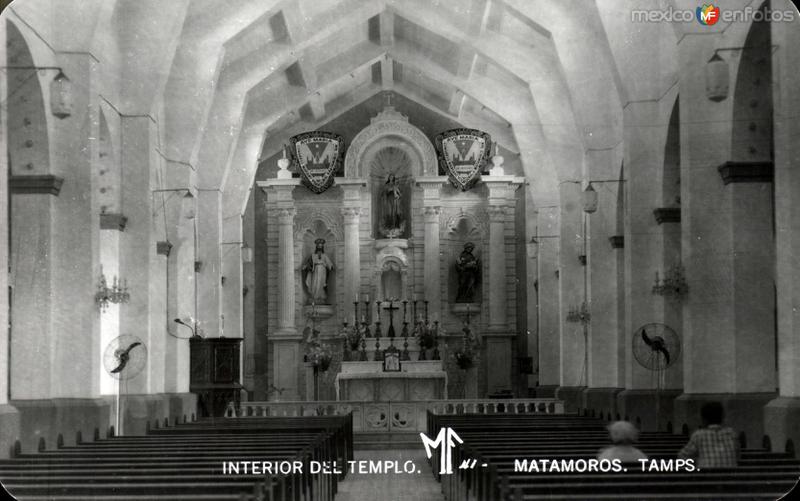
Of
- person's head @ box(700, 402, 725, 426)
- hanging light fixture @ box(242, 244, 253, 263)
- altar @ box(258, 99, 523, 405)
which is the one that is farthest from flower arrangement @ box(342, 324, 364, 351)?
person's head @ box(700, 402, 725, 426)

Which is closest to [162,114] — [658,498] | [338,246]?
[338,246]

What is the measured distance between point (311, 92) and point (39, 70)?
11073 mm

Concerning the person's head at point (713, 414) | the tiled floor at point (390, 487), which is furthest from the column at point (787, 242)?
the tiled floor at point (390, 487)

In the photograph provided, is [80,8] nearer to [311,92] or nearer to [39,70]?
[39,70]

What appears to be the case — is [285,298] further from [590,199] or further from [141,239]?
[590,199]

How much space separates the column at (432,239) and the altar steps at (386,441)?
6.75m

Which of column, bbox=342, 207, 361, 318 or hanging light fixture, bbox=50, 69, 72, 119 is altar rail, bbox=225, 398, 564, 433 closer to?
column, bbox=342, 207, 361, 318

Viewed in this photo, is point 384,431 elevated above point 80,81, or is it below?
below

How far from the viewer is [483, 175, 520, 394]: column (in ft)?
84.4

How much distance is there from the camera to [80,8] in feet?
42.3

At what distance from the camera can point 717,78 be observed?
→ 10055mm

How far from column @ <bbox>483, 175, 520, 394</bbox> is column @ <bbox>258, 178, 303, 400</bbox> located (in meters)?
4.36

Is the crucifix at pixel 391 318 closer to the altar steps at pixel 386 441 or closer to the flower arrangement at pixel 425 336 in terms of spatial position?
the flower arrangement at pixel 425 336

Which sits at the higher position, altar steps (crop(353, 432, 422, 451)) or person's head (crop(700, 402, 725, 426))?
altar steps (crop(353, 432, 422, 451))
